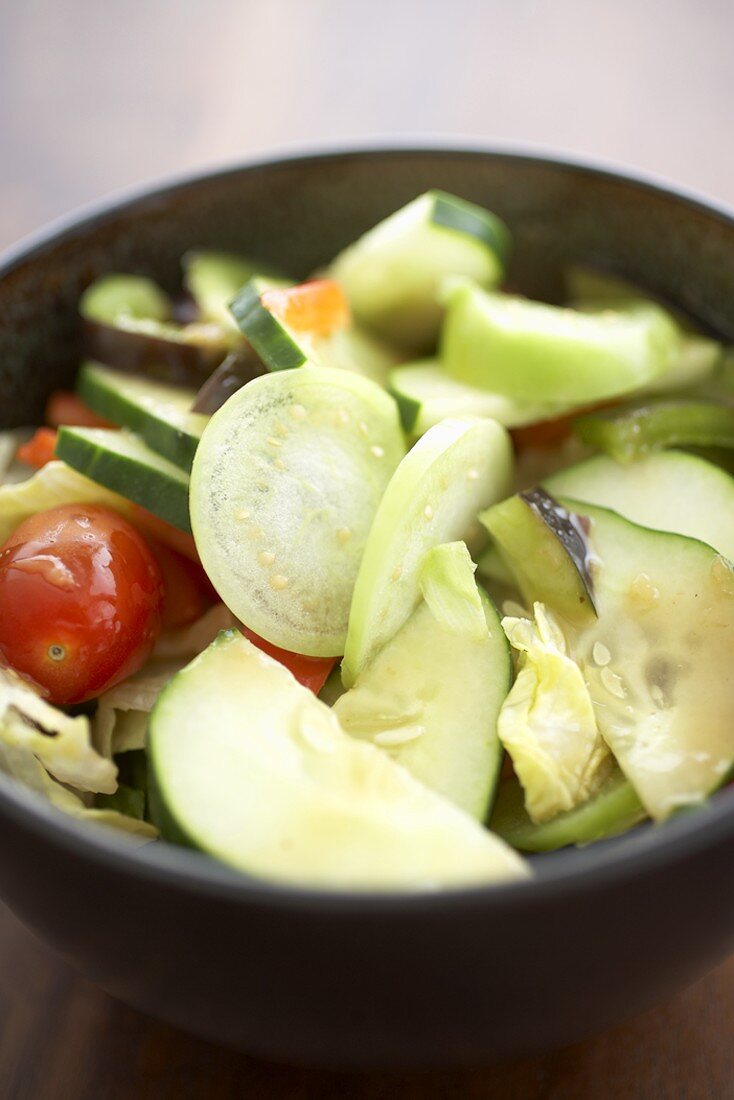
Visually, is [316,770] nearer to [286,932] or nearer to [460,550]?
[286,932]

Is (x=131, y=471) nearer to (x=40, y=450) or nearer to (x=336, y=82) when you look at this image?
(x=40, y=450)

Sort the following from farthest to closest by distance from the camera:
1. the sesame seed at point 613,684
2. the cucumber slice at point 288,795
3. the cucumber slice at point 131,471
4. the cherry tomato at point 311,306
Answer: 1. the cherry tomato at point 311,306
2. the cucumber slice at point 131,471
3. the sesame seed at point 613,684
4. the cucumber slice at point 288,795

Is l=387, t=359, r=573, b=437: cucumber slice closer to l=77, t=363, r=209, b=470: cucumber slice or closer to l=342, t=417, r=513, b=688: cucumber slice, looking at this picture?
l=342, t=417, r=513, b=688: cucumber slice

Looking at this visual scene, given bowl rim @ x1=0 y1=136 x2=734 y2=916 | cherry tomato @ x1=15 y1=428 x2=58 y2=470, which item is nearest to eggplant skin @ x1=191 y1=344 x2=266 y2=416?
cherry tomato @ x1=15 y1=428 x2=58 y2=470

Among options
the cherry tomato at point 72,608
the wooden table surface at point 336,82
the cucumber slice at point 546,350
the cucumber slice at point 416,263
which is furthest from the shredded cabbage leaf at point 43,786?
the wooden table surface at point 336,82

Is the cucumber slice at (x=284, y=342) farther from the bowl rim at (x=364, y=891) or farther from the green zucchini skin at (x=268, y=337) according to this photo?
the bowl rim at (x=364, y=891)
